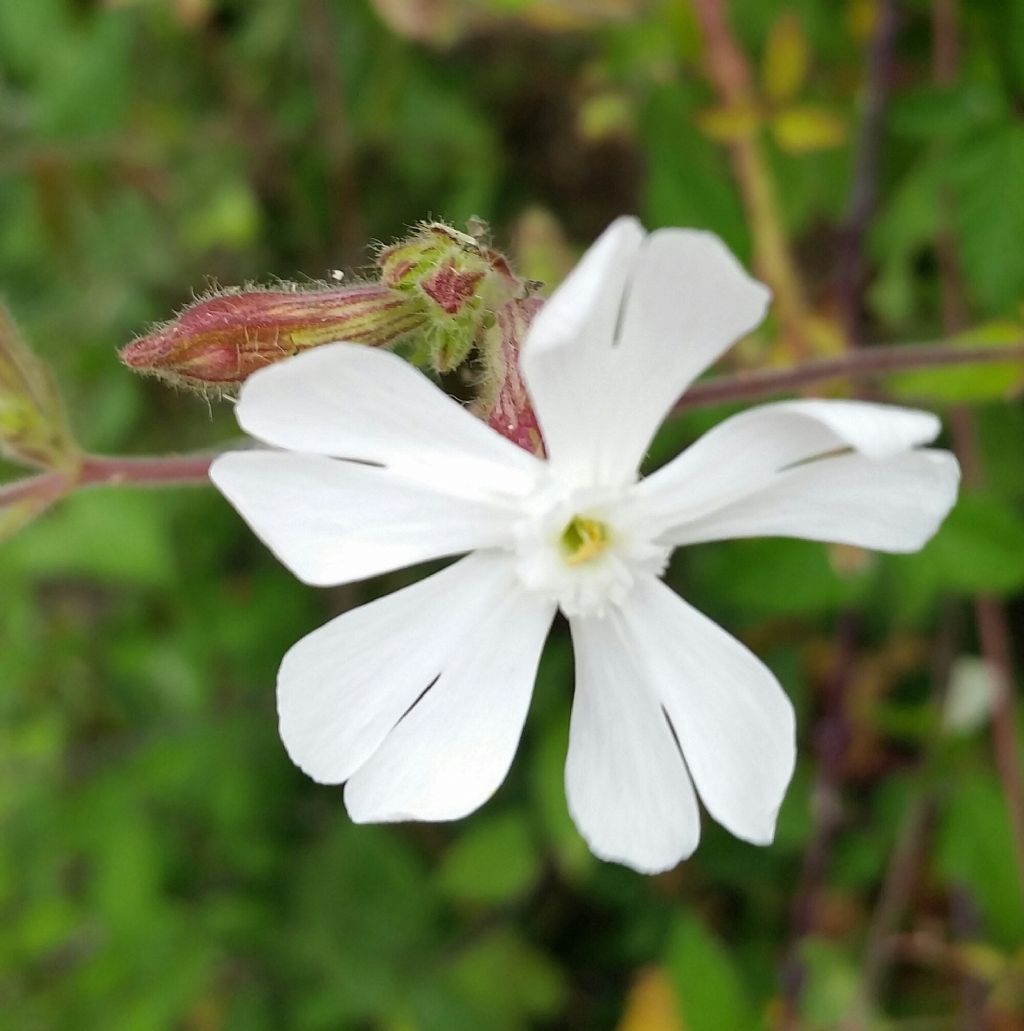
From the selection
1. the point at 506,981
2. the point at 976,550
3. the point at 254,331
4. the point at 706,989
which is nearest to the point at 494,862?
the point at 506,981

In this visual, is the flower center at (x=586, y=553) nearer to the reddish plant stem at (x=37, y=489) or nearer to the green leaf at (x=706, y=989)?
the reddish plant stem at (x=37, y=489)

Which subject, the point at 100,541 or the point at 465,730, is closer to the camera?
the point at 465,730

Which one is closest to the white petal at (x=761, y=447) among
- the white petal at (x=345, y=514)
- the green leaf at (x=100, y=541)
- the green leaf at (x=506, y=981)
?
the white petal at (x=345, y=514)

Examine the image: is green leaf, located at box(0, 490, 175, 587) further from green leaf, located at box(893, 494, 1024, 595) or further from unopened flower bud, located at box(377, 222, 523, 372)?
green leaf, located at box(893, 494, 1024, 595)

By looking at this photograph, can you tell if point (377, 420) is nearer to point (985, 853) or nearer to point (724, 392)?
point (724, 392)

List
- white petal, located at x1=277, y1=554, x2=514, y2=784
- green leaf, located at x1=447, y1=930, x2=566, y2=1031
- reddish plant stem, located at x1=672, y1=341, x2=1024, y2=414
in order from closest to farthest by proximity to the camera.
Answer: white petal, located at x1=277, y1=554, x2=514, y2=784
reddish plant stem, located at x1=672, y1=341, x2=1024, y2=414
green leaf, located at x1=447, y1=930, x2=566, y2=1031

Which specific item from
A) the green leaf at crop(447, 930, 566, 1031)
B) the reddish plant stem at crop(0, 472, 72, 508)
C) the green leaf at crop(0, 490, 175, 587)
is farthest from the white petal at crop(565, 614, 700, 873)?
the green leaf at crop(447, 930, 566, 1031)
